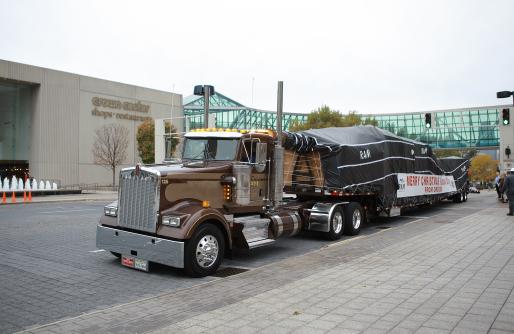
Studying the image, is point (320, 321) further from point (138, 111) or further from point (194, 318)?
point (138, 111)

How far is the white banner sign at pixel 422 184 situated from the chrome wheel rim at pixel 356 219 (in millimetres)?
2669

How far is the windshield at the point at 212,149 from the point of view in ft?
29.5

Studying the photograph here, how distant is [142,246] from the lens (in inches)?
298

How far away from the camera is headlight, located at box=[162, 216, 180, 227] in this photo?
7250 millimetres

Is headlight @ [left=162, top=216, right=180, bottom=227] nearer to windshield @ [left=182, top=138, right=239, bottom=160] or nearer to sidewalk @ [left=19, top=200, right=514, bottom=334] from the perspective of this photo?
→ sidewalk @ [left=19, top=200, right=514, bottom=334]

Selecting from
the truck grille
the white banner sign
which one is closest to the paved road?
the truck grille

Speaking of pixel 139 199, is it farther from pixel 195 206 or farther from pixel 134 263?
pixel 134 263

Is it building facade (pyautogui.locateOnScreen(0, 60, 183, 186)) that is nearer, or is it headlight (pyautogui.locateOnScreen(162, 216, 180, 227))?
headlight (pyautogui.locateOnScreen(162, 216, 180, 227))

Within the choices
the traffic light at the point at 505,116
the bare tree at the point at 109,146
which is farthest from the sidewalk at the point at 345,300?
the bare tree at the point at 109,146

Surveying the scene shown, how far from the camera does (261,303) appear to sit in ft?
18.8

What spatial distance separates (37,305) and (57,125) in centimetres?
4481

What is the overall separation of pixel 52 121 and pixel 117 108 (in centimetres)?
837

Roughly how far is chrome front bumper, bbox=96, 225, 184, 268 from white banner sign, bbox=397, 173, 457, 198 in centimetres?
970

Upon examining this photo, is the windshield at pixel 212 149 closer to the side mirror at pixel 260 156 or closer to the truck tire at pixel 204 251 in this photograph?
the side mirror at pixel 260 156
